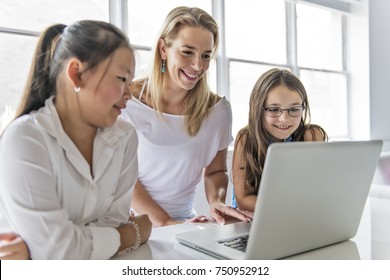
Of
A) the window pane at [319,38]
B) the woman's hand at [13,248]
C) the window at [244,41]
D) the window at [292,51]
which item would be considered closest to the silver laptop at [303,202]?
the woman's hand at [13,248]

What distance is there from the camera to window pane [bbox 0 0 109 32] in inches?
102

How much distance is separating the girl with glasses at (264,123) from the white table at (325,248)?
405mm

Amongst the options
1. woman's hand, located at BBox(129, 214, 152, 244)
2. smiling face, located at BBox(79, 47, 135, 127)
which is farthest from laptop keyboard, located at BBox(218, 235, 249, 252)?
smiling face, located at BBox(79, 47, 135, 127)

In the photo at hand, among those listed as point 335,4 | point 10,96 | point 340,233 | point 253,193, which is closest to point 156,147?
point 253,193

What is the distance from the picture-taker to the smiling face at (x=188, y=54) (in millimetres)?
1454

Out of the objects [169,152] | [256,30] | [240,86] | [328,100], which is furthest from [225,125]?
[328,100]

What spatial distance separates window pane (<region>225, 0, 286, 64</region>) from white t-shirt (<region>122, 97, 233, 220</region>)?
2.54 meters

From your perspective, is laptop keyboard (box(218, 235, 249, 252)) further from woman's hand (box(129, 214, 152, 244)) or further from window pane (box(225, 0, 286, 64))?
window pane (box(225, 0, 286, 64))

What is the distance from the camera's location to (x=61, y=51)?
3.08ft

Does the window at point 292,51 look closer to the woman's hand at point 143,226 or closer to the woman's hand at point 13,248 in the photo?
the woman's hand at point 143,226

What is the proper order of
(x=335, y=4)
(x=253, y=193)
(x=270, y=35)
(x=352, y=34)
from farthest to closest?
(x=352, y=34) → (x=335, y=4) → (x=270, y=35) → (x=253, y=193)
